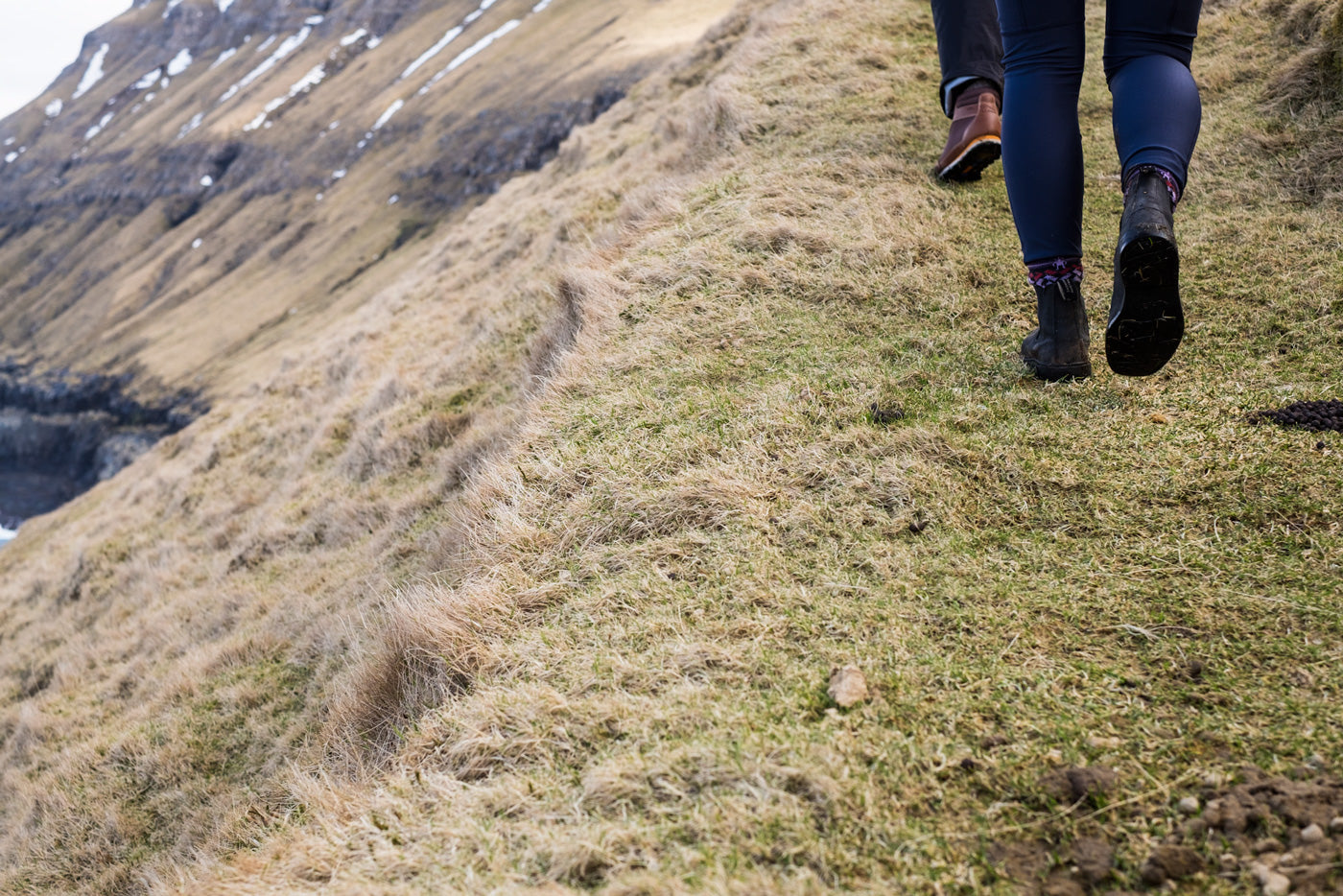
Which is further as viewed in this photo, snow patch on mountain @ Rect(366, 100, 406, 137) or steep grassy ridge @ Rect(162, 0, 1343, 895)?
snow patch on mountain @ Rect(366, 100, 406, 137)

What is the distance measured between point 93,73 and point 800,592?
16781cm

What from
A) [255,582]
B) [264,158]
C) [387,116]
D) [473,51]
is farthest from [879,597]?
[264,158]

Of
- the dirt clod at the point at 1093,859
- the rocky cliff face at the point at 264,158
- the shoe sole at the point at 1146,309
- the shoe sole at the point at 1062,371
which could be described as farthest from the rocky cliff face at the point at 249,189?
the dirt clod at the point at 1093,859

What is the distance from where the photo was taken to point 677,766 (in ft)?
6.93

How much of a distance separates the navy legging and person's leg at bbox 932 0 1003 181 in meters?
2.25

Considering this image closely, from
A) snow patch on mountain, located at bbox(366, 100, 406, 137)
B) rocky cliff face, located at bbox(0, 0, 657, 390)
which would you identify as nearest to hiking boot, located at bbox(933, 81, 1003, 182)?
rocky cliff face, located at bbox(0, 0, 657, 390)

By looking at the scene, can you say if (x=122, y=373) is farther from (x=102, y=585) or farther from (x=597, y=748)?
(x=597, y=748)

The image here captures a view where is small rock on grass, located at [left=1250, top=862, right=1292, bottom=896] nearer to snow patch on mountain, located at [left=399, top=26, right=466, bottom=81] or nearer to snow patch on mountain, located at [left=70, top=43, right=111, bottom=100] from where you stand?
snow patch on mountain, located at [left=399, top=26, right=466, bottom=81]

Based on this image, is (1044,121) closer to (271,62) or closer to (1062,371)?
(1062,371)

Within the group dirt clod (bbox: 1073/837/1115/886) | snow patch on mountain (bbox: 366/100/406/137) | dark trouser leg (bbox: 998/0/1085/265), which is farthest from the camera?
snow patch on mountain (bbox: 366/100/406/137)

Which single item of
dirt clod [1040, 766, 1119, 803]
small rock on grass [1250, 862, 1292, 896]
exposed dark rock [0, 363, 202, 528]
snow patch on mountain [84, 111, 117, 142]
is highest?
snow patch on mountain [84, 111, 117, 142]

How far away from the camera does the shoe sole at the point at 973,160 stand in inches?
214

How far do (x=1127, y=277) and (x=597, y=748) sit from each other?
217 centimetres

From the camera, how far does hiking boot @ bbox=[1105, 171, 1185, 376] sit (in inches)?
107
